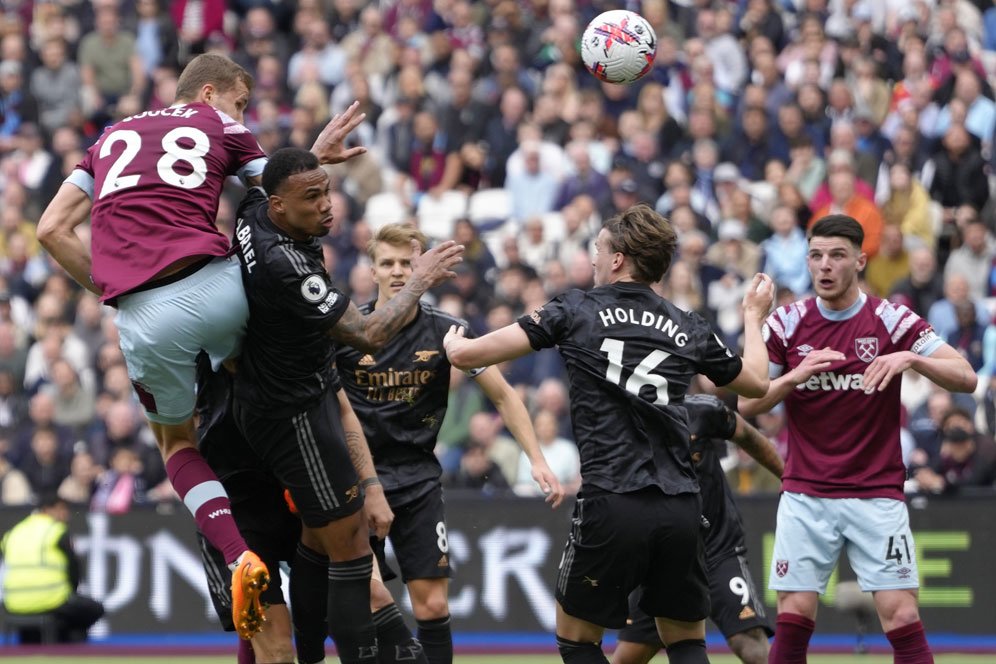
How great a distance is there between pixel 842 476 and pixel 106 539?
7.97m

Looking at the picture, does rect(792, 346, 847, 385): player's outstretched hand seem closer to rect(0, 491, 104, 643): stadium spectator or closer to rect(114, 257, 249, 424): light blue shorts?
rect(114, 257, 249, 424): light blue shorts

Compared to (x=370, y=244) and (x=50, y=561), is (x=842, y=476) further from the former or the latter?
(x=50, y=561)

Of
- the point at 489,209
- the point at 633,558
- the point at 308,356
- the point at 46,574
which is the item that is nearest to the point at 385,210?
the point at 489,209

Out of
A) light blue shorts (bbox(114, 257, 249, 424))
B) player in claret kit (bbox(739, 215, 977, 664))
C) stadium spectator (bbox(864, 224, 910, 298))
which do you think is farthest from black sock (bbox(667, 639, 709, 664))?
stadium spectator (bbox(864, 224, 910, 298))

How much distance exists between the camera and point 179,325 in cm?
755

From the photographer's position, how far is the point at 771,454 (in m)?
9.14

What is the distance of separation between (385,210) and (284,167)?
10.5 metres

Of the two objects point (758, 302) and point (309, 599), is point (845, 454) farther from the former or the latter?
point (309, 599)

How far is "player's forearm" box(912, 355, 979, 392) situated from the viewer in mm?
8375

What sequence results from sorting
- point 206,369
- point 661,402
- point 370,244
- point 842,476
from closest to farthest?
point 661,402 → point 206,369 → point 842,476 → point 370,244

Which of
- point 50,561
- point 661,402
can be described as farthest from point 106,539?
point 661,402

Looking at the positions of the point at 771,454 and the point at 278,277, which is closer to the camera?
the point at 278,277

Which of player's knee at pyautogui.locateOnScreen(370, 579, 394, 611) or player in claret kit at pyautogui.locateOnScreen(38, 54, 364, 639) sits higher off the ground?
player in claret kit at pyautogui.locateOnScreen(38, 54, 364, 639)

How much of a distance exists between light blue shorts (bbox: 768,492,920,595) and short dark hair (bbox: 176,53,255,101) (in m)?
3.53
